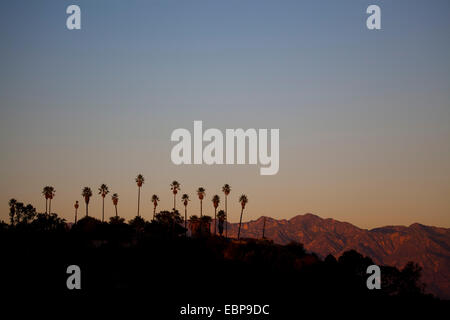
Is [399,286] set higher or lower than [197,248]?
lower

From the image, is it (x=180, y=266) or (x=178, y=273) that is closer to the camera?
(x=178, y=273)

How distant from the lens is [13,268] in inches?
3642

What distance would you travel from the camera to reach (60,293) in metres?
84.2

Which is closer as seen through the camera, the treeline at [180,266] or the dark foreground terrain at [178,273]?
the dark foreground terrain at [178,273]

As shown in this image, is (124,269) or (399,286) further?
(399,286)

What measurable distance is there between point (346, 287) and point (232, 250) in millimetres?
28857

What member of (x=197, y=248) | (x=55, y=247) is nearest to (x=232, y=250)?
(x=197, y=248)

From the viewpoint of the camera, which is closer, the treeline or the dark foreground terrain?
the dark foreground terrain
